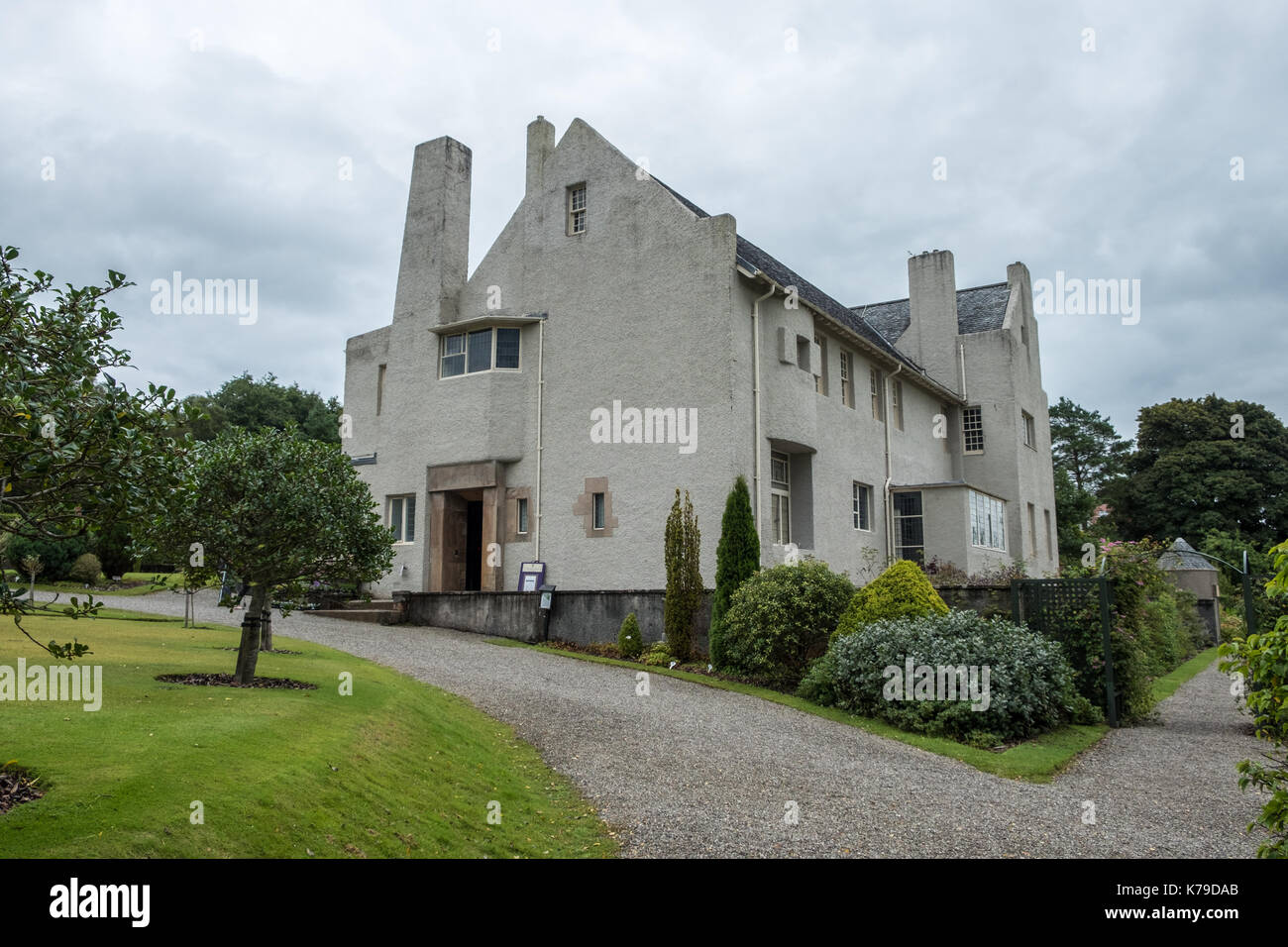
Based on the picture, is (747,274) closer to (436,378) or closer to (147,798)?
(436,378)

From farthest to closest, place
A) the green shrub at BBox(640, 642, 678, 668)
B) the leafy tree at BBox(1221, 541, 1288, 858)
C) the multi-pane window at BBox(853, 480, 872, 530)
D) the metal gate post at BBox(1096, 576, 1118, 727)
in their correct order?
the multi-pane window at BBox(853, 480, 872, 530) < the green shrub at BBox(640, 642, 678, 668) < the metal gate post at BBox(1096, 576, 1118, 727) < the leafy tree at BBox(1221, 541, 1288, 858)

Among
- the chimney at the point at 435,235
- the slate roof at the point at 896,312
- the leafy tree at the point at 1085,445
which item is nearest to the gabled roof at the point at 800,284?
the slate roof at the point at 896,312

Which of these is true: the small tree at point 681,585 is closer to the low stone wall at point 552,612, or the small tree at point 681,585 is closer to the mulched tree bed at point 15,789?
the low stone wall at point 552,612

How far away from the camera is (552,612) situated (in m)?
20.4

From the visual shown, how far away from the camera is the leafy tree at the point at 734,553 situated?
17453 mm

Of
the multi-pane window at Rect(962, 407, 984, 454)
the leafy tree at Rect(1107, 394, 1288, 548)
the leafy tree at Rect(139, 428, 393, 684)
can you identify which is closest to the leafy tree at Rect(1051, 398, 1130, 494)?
the leafy tree at Rect(1107, 394, 1288, 548)

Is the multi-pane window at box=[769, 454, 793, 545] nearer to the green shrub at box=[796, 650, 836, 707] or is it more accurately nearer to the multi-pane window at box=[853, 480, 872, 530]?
the multi-pane window at box=[853, 480, 872, 530]

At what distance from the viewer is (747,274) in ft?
66.4

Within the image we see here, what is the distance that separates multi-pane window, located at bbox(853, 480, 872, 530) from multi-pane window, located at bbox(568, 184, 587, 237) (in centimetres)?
1021

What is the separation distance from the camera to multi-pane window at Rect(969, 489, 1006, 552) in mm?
25469

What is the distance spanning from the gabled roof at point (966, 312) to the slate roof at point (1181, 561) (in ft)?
39.9
